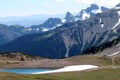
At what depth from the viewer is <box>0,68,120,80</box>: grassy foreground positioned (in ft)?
289

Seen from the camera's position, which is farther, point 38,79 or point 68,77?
point 68,77

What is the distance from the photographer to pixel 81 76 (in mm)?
102938

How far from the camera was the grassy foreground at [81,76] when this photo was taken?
8806 centimetres

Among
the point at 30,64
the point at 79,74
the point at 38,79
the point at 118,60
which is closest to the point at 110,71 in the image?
the point at 79,74

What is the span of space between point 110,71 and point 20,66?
192 ft

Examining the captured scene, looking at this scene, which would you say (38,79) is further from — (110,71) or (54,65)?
(54,65)

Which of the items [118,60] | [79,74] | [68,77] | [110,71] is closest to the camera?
[68,77]

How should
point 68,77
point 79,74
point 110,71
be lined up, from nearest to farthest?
point 68,77
point 79,74
point 110,71

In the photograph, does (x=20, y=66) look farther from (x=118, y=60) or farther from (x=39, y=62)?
(x=118, y=60)

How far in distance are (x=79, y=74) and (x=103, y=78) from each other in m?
7.70

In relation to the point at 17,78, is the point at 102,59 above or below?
below

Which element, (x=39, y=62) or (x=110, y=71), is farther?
(x=39, y=62)

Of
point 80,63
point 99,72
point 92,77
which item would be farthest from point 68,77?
point 80,63

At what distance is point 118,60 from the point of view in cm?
→ 15750
